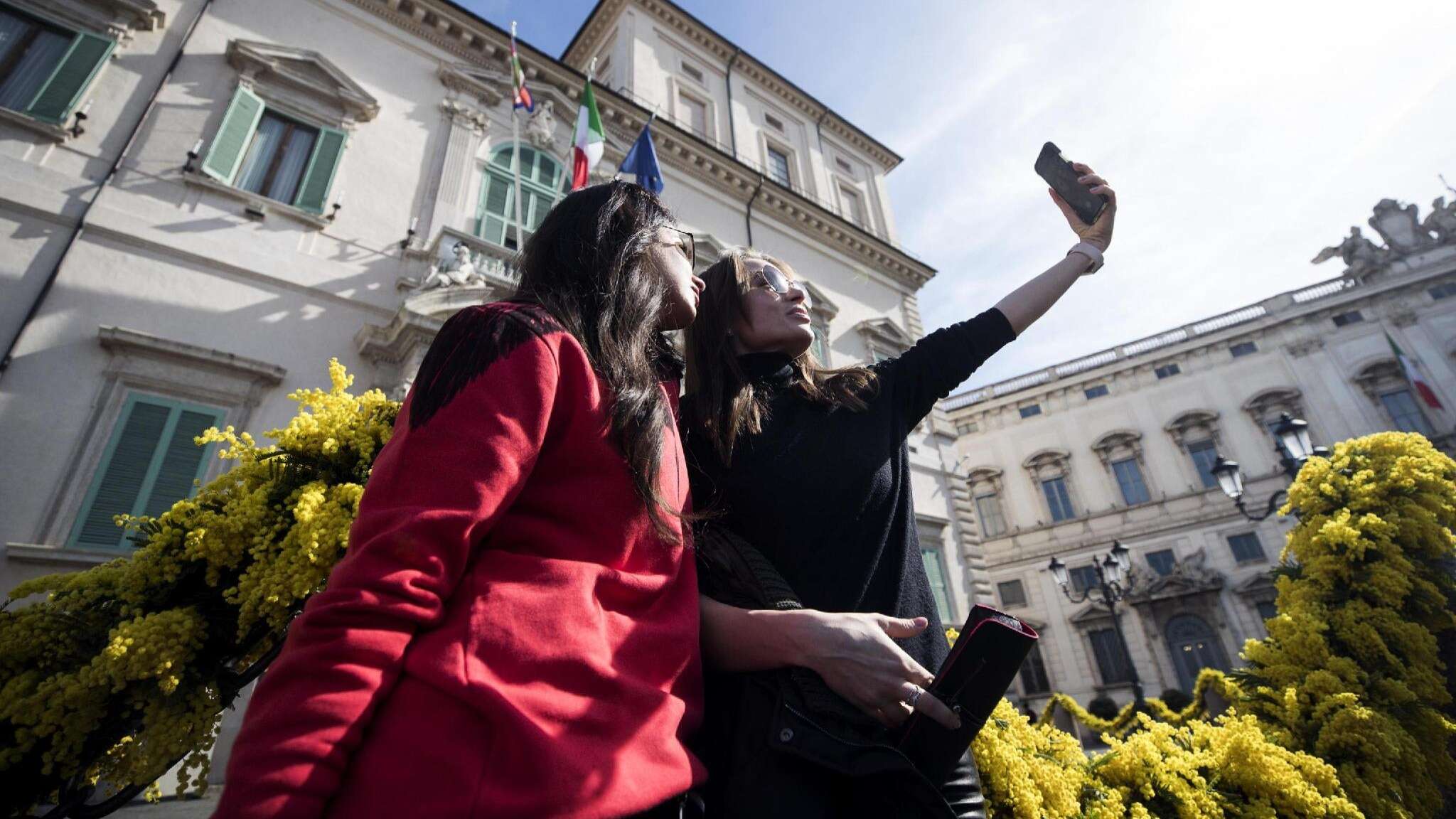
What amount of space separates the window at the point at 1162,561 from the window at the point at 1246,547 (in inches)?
76.9

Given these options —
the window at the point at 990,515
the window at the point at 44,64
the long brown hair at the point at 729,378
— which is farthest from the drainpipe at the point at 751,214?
the window at the point at 990,515

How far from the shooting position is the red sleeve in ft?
2.53

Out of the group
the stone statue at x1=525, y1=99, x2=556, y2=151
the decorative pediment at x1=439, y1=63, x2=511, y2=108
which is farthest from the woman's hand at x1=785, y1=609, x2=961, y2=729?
the decorative pediment at x1=439, y1=63, x2=511, y2=108

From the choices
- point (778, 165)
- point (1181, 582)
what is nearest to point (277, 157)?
point (778, 165)

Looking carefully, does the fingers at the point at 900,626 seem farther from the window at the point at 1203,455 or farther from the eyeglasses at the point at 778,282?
the window at the point at 1203,455

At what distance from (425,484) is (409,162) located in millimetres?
9586

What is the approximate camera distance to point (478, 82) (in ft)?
32.7

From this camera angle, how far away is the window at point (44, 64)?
647cm

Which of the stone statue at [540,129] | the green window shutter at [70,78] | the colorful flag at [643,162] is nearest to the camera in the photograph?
the green window shutter at [70,78]

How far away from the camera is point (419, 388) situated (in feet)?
3.81

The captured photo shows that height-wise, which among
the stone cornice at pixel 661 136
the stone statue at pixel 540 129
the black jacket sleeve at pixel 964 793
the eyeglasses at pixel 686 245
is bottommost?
the black jacket sleeve at pixel 964 793

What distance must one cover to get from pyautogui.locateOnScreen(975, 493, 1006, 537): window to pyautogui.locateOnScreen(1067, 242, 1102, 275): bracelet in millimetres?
28338

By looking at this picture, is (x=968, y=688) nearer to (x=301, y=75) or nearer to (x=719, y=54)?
(x=301, y=75)

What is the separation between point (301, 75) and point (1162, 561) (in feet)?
101
